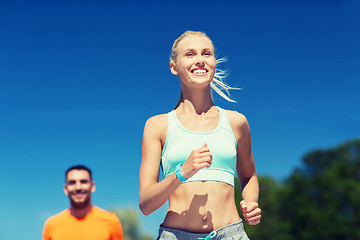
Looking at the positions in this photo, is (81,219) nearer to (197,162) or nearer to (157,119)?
(157,119)

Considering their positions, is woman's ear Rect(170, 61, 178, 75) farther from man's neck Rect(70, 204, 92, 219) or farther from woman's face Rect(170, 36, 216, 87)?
man's neck Rect(70, 204, 92, 219)

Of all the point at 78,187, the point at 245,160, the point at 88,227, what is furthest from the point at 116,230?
the point at 245,160

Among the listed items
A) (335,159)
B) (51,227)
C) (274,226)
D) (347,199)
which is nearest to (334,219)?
(347,199)

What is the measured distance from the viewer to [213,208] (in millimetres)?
4445

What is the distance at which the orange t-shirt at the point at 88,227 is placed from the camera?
20.3 ft

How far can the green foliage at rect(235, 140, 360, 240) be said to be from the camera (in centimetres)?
4331

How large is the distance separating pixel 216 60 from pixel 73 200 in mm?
2562

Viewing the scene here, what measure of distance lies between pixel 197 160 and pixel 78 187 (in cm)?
250

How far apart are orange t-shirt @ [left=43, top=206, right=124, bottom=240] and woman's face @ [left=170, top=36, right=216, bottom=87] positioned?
2326mm

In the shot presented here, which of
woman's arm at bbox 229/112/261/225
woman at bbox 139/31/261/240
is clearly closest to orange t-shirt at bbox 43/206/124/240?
woman at bbox 139/31/261/240

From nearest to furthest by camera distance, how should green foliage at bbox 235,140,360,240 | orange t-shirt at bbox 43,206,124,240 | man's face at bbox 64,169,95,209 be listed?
man's face at bbox 64,169,95,209 → orange t-shirt at bbox 43,206,124,240 → green foliage at bbox 235,140,360,240

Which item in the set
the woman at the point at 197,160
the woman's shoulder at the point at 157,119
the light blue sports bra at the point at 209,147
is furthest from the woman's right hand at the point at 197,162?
the woman's shoulder at the point at 157,119

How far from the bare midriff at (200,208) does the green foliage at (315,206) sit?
134 feet

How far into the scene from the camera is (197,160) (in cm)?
400
